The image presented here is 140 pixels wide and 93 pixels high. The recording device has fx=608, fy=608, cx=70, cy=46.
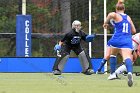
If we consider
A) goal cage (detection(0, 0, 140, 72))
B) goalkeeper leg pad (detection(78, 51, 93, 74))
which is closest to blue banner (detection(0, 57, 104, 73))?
goal cage (detection(0, 0, 140, 72))

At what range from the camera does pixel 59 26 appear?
28.1m

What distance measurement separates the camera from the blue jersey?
12.2m

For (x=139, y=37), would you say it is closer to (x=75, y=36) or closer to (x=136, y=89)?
(x=75, y=36)

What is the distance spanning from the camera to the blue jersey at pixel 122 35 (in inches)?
481

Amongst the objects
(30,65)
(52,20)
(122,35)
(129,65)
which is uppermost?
(122,35)

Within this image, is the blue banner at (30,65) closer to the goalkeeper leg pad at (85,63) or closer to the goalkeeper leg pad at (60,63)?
the goalkeeper leg pad at (85,63)

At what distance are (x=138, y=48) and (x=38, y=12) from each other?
12391mm

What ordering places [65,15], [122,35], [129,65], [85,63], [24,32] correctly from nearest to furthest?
[129,65] → [122,35] → [85,63] → [24,32] → [65,15]

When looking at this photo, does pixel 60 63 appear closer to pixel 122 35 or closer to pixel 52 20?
pixel 122 35

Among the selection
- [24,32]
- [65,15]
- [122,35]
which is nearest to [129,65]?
[122,35]

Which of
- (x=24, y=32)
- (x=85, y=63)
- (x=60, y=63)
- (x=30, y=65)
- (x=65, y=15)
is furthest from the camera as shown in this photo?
(x=65, y=15)

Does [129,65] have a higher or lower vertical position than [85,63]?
higher

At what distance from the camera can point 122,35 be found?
12.3 metres

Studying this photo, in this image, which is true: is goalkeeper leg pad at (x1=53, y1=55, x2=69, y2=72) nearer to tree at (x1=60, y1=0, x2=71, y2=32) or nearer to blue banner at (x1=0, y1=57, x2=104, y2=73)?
blue banner at (x1=0, y1=57, x2=104, y2=73)
